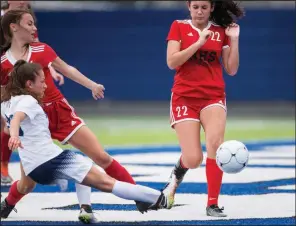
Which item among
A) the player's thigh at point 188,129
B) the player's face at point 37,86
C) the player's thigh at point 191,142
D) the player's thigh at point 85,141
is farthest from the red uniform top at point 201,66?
the player's face at point 37,86

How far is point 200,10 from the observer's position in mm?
8453

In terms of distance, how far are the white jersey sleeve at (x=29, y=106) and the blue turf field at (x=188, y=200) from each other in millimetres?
1183

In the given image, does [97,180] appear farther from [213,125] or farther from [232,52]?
[232,52]

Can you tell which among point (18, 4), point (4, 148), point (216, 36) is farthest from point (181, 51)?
point (4, 148)

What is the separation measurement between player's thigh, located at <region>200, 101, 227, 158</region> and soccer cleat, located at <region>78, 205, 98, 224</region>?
1.27 meters

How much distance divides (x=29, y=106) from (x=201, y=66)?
1994 mm

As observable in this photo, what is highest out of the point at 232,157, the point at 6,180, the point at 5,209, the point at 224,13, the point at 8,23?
the point at 8,23

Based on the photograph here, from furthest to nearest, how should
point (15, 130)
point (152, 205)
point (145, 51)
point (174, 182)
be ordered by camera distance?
point (145, 51), point (174, 182), point (152, 205), point (15, 130)

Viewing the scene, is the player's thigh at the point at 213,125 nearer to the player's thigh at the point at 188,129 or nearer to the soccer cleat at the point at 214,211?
the player's thigh at the point at 188,129

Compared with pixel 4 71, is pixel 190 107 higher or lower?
lower

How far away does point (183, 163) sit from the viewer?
28.7 feet

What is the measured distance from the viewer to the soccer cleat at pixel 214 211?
827cm

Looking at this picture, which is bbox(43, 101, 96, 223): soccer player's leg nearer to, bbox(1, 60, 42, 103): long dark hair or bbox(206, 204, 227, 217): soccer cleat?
bbox(1, 60, 42, 103): long dark hair

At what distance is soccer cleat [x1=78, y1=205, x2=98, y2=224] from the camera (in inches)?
316
